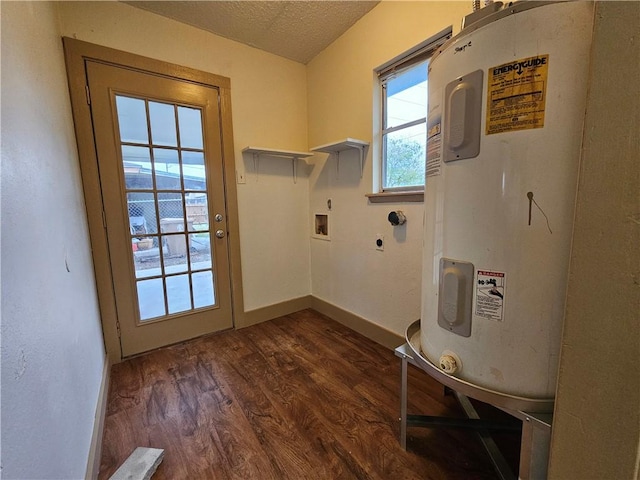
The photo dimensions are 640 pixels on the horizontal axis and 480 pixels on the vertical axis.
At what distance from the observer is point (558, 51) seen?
69 centimetres

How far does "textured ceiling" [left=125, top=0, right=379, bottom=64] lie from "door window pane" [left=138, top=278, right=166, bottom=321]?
1.95m

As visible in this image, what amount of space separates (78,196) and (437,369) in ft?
6.91

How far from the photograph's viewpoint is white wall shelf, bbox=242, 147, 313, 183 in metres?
2.29

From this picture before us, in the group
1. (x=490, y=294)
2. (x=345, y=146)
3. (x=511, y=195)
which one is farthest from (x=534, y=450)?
(x=345, y=146)

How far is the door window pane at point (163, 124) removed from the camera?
1989 millimetres

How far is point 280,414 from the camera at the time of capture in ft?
4.69

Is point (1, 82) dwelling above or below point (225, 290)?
above

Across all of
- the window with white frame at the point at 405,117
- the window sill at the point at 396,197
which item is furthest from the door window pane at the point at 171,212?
the window with white frame at the point at 405,117

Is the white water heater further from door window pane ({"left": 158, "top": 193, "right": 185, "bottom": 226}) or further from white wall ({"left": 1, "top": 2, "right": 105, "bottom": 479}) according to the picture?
door window pane ({"left": 158, "top": 193, "right": 185, "bottom": 226})

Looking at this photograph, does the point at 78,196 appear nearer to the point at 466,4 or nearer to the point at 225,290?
the point at 225,290

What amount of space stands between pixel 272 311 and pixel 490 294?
213 centimetres

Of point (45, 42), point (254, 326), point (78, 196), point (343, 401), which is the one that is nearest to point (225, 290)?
point (254, 326)

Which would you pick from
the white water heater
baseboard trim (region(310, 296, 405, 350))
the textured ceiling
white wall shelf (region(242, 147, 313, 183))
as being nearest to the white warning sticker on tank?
the white water heater

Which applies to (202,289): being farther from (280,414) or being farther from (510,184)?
→ (510,184)
